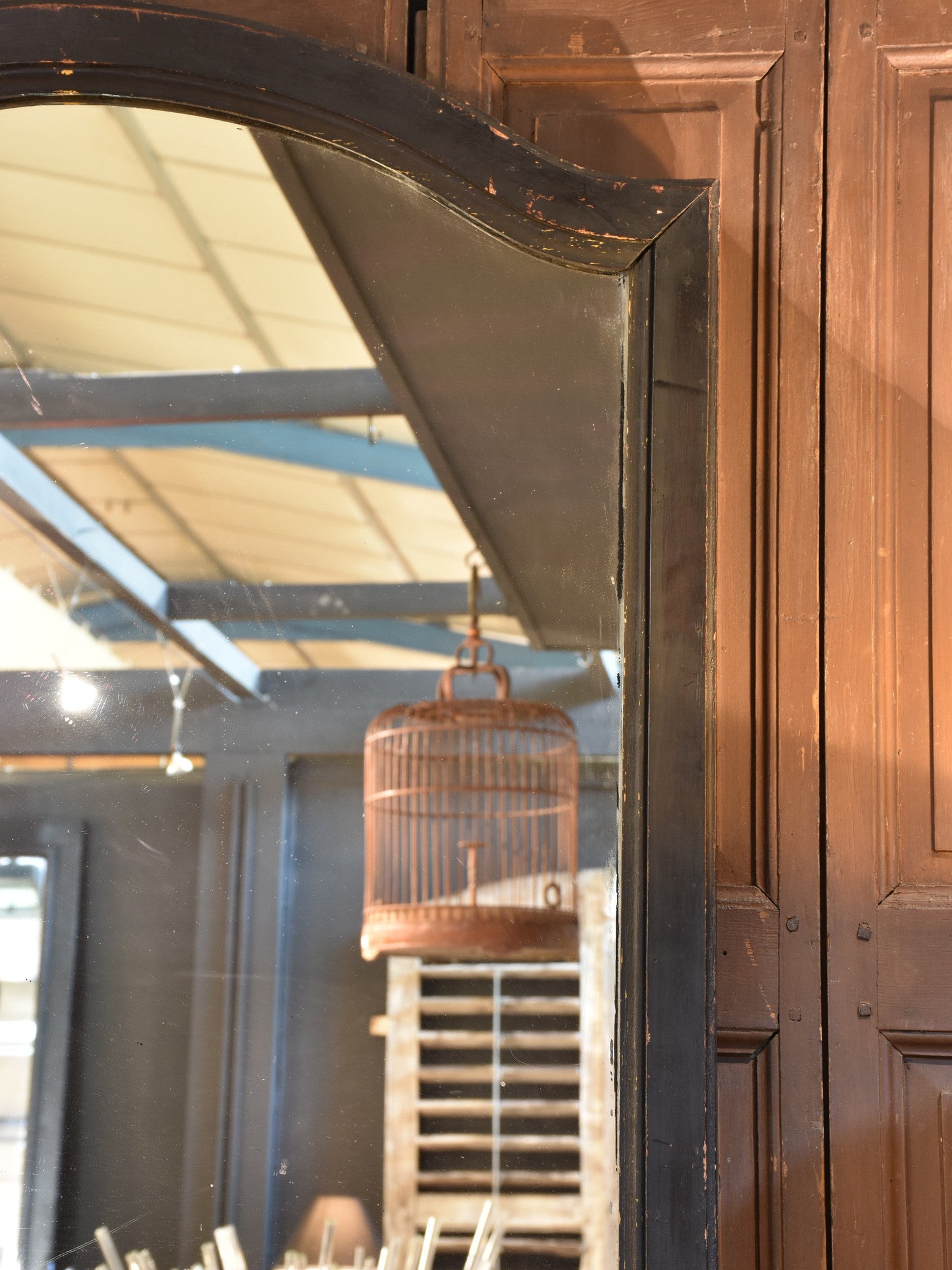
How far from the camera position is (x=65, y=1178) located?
92 centimetres

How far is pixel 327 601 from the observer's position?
0.96 m

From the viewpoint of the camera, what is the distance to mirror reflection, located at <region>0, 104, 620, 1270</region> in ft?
2.98

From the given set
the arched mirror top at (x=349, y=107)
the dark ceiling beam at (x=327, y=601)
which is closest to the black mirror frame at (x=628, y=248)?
the arched mirror top at (x=349, y=107)

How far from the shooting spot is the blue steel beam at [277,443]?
96cm

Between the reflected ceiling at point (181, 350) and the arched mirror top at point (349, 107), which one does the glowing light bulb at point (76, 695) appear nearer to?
the reflected ceiling at point (181, 350)

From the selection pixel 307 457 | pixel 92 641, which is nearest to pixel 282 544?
pixel 307 457

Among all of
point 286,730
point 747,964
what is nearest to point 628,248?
point 286,730

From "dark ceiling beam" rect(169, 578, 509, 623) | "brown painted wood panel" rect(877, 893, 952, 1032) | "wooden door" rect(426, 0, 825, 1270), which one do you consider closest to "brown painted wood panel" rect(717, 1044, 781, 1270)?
"wooden door" rect(426, 0, 825, 1270)

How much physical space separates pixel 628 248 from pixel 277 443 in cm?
33

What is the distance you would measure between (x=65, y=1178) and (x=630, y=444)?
721 mm

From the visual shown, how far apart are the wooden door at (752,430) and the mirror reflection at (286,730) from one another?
124 millimetres

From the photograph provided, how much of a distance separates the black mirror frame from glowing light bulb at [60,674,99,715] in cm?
17

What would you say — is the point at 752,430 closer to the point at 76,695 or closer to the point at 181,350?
the point at 181,350

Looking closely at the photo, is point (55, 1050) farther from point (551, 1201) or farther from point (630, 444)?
point (630, 444)
